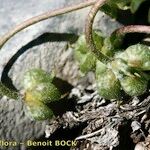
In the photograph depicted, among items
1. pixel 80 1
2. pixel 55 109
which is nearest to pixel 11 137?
pixel 55 109

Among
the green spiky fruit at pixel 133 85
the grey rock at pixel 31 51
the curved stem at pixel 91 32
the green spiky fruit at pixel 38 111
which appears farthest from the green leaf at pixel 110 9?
the green spiky fruit at pixel 38 111

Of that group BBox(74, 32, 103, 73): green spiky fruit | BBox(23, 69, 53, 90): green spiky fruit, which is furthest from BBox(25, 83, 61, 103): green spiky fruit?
BBox(74, 32, 103, 73): green spiky fruit

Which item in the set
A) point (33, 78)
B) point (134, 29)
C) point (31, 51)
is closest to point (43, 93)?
point (33, 78)

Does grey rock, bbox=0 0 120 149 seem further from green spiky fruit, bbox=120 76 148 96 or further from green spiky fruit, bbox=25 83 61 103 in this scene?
green spiky fruit, bbox=120 76 148 96

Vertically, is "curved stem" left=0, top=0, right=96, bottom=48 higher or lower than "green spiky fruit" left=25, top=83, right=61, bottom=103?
higher

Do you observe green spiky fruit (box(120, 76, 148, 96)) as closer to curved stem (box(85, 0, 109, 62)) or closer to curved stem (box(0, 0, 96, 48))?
curved stem (box(85, 0, 109, 62))

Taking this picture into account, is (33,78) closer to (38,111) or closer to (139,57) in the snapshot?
(38,111)

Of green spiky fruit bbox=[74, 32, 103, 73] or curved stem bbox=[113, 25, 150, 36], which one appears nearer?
curved stem bbox=[113, 25, 150, 36]

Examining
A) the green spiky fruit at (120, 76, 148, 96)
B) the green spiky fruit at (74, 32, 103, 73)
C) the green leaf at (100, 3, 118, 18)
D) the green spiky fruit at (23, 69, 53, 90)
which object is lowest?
the green spiky fruit at (120, 76, 148, 96)
